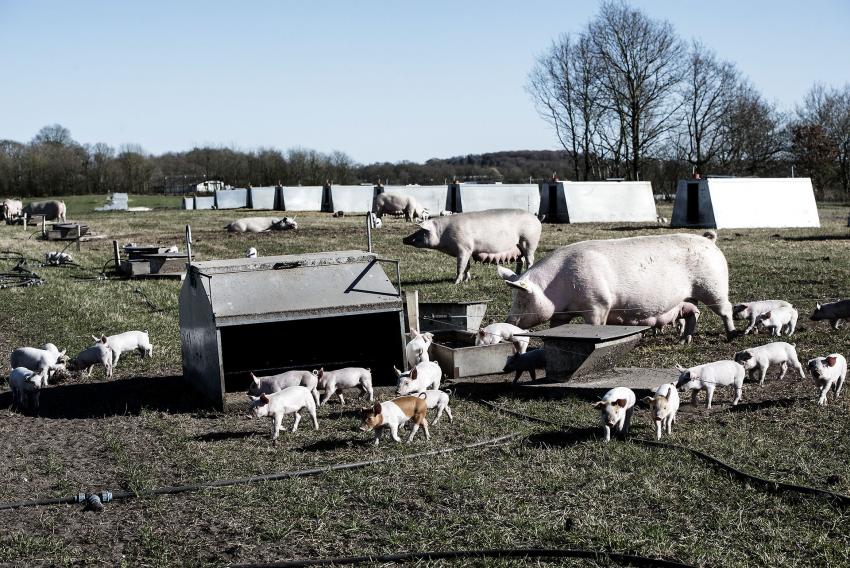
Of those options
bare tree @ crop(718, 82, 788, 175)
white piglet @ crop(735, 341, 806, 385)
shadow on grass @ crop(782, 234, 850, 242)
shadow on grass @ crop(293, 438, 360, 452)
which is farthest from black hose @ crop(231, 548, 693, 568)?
bare tree @ crop(718, 82, 788, 175)

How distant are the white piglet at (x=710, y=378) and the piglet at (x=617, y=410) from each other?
33.8 inches

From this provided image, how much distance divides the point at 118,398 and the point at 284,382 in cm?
189

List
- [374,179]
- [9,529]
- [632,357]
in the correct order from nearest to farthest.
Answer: [9,529] < [632,357] < [374,179]

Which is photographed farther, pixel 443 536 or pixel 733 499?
pixel 733 499

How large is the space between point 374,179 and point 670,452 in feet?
245

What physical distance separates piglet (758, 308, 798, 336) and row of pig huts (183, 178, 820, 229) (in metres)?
21.3

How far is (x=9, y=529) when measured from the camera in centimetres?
543

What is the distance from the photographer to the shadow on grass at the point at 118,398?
8.29 metres

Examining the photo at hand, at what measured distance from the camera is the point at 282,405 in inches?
281

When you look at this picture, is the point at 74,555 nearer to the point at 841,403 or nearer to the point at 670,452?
the point at 670,452

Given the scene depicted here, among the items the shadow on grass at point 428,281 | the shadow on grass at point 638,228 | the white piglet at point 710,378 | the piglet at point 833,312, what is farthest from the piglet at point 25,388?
the shadow on grass at point 638,228

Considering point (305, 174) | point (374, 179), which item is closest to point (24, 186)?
point (305, 174)

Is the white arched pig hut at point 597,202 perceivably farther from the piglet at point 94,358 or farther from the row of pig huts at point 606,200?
the piglet at point 94,358

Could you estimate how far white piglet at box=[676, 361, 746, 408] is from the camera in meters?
7.47
